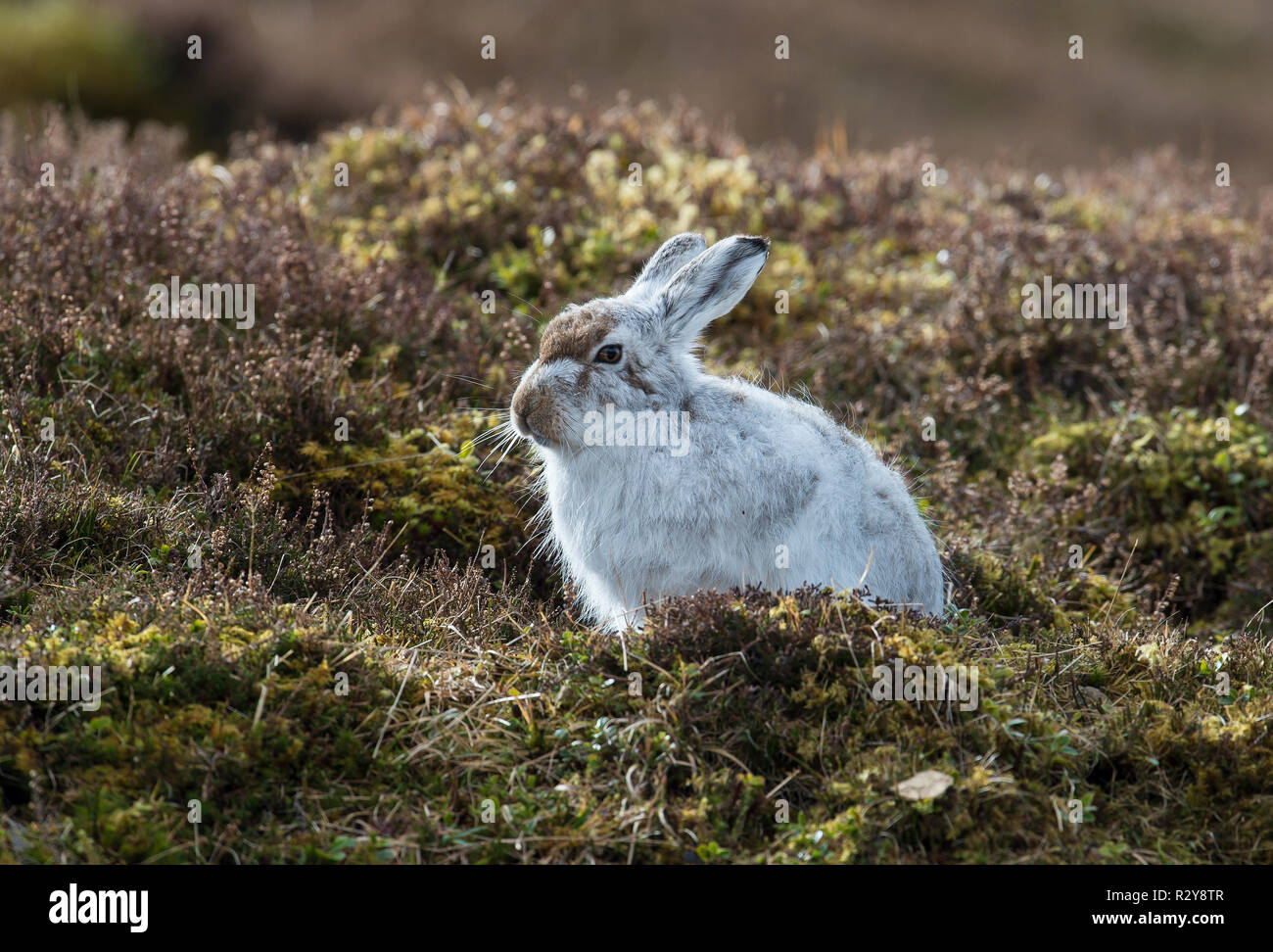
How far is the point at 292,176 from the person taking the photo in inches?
415

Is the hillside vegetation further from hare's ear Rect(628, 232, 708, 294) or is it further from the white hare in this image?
hare's ear Rect(628, 232, 708, 294)

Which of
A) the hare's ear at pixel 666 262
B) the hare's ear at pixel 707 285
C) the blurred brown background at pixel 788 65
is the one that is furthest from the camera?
the blurred brown background at pixel 788 65

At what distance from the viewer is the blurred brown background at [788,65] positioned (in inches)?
755

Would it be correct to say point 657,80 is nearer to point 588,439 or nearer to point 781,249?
point 781,249

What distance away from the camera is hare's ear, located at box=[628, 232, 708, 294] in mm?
6547

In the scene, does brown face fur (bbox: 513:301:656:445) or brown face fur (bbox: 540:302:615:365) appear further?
brown face fur (bbox: 540:302:615:365)

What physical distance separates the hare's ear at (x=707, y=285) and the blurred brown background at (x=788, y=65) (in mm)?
13640

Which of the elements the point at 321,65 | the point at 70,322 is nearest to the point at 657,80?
the point at 321,65

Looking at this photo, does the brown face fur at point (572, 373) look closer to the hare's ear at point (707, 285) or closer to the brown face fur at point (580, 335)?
the brown face fur at point (580, 335)

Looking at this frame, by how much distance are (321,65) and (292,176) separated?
10866 mm

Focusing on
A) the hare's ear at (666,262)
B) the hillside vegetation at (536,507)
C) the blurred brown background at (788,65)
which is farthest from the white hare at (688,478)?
the blurred brown background at (788,65)

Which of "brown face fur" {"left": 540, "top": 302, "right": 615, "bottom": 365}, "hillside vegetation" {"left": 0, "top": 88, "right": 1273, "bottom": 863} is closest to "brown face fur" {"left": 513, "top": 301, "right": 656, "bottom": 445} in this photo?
"brown face fur" {"left": 540, "top": 302, "right": 615, "bottom": 365}

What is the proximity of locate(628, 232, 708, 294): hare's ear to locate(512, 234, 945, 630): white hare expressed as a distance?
0.39 meters

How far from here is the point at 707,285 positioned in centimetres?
617
